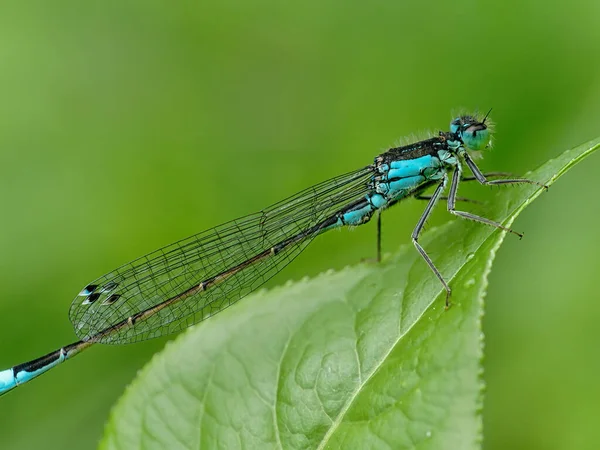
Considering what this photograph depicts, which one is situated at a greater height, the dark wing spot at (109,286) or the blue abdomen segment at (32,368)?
the dark wing spot at (109,286)

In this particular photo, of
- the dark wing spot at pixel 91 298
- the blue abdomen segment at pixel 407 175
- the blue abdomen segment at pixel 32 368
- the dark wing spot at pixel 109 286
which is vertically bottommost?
the blue abdomen segment at pixel 407 175

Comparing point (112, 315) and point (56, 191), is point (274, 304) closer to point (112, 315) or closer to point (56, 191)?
point (112, 315)

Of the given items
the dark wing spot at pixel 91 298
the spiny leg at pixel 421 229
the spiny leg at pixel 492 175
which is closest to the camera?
the spiny leg at pixel 421 229

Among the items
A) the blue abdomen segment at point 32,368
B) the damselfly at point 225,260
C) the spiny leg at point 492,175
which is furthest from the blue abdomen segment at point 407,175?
the blue abdomen segment at point 32,368

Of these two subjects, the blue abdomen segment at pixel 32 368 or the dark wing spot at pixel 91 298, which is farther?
the dark wing spot at pixel 91 298

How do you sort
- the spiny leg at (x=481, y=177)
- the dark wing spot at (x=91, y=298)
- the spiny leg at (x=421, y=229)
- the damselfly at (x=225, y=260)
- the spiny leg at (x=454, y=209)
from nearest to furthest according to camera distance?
the spiny leg at (x=421, y=229) < the spiny leg at (x=454, y=209) < the spiny leg at (x=481, y=177) < the damselfly at (x=225, y=260) < the dark wing spot at (x=91, y=298)

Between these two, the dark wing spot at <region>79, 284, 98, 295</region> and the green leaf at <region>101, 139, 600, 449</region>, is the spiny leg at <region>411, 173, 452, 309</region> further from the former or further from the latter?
the dark wing spot at <region>79, 284, 98, 295</region>

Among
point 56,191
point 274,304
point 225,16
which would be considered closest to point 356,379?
point 274,304

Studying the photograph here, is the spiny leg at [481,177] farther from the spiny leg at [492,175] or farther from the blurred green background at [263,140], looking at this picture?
the blurred green background at [263,140]
